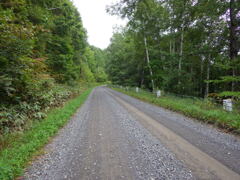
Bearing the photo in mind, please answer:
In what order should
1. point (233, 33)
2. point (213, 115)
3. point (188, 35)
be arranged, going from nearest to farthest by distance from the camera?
point (213, 115) → point (233, 33) → point (188, 35)

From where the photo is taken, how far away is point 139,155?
264cm

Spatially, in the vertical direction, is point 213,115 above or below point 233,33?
below

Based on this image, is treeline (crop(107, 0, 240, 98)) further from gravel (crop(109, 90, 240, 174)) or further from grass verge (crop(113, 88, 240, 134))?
gravel (crop(109, 90, 240, 174))

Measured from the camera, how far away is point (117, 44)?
2628 cm

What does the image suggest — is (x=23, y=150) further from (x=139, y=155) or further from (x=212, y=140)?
(x=212, y=140)

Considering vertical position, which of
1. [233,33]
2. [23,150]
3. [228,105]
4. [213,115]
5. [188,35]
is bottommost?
[23,150]

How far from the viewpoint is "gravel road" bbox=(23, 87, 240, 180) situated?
2078 millimetres

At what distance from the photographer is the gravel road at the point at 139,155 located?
2078 millimetres

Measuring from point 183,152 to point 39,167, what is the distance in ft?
9.95

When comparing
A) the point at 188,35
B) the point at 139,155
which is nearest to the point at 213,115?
the point at 139,155

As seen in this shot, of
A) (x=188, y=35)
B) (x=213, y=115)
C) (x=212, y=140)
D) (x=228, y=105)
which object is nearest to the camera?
(x=212, y=140)

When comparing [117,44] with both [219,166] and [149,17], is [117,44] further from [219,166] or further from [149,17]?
[219,166]

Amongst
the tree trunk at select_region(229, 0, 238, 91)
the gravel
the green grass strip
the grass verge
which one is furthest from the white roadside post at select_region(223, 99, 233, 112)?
the green grass strip

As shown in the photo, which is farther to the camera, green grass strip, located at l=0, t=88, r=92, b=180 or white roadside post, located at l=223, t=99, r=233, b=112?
white roadside post, located at l=223, t=99, r=233, b=112
